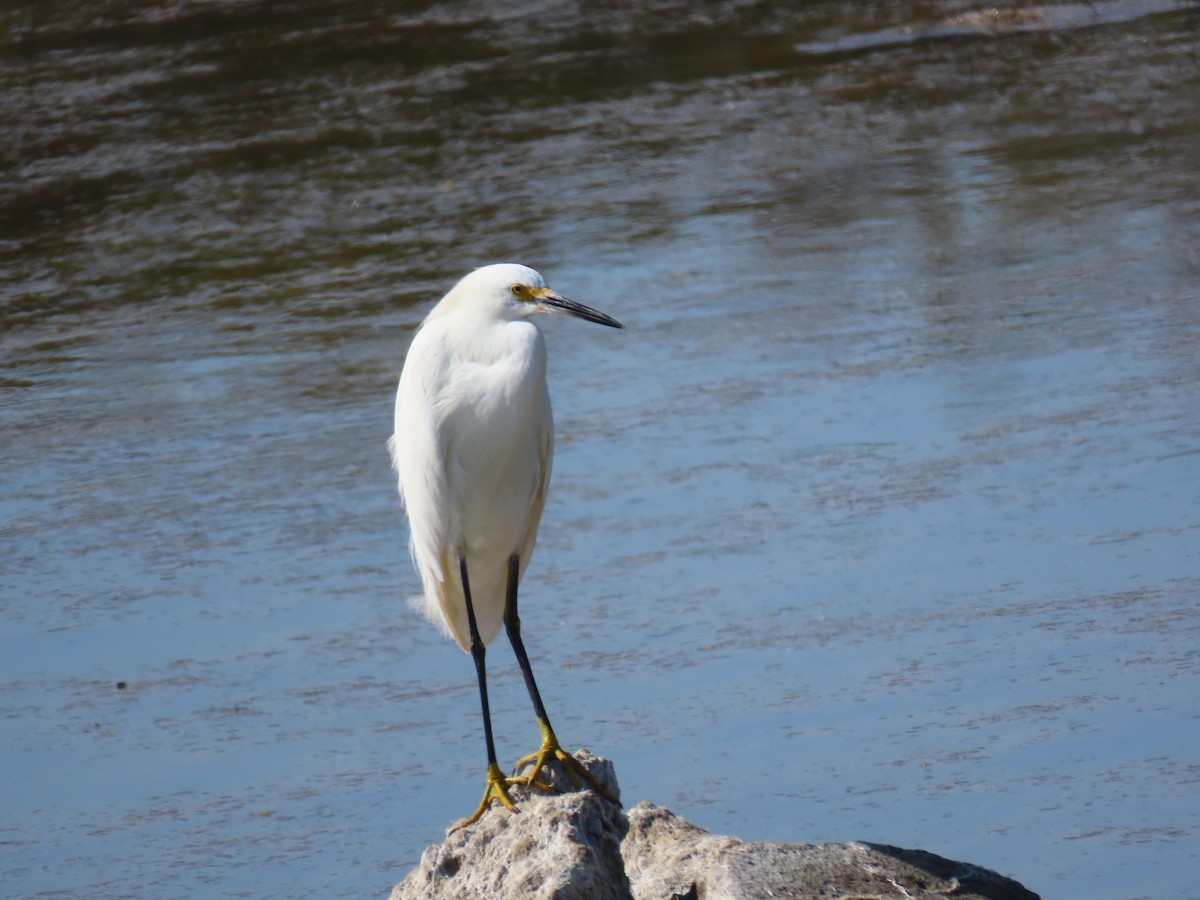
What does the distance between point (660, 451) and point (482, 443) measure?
3184 mm

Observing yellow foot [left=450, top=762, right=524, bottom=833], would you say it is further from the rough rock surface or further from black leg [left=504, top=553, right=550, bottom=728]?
black leg [left=504, top=553, right=550, bottom=728]

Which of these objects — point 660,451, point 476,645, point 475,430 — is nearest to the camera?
point 475,430

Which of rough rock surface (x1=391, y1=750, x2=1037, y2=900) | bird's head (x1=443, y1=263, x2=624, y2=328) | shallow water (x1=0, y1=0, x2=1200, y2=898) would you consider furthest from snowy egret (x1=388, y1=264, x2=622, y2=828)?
shallow water (x1=0, y1=0, x2=1200, y2=898)

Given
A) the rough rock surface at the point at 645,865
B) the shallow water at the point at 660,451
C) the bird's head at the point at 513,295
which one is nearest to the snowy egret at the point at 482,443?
the bird's head at the point at 513,295

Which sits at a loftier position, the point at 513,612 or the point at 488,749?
the point at 513,612

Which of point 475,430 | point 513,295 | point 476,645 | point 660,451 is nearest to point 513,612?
point 476,645

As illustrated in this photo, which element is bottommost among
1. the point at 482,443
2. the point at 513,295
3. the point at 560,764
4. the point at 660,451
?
the point at 660,451

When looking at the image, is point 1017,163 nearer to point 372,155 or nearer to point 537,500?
point 372,155

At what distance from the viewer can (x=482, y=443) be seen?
4.64m

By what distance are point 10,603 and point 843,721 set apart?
3467 millimetres

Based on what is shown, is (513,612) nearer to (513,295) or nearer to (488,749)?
(488,749)

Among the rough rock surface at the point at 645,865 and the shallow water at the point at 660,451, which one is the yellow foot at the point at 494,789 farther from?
the shallow water at the point at 660,451

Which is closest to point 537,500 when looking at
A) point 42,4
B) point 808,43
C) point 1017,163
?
point 1017,163

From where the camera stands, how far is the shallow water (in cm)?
538
